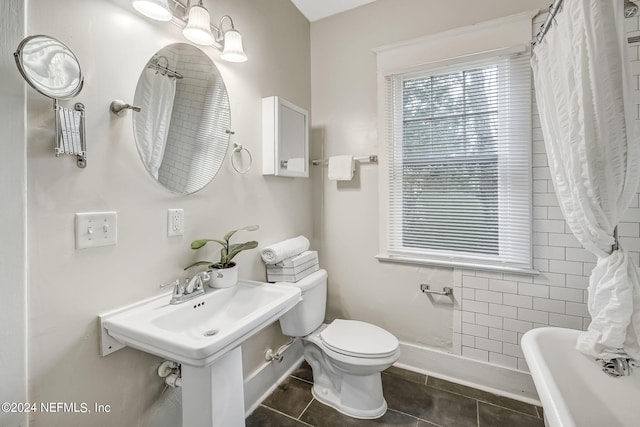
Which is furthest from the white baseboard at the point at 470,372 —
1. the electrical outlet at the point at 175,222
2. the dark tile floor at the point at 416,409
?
the electrical outlet at the point at 175,222

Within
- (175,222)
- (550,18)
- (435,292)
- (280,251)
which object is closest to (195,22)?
(175,222)

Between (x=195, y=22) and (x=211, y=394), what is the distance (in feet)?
4.82

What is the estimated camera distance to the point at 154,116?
46.0 inches

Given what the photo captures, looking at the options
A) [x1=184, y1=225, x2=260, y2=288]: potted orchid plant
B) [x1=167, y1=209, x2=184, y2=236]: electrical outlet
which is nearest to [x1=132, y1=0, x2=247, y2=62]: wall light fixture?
[x1=167, y1=209, x2=184, y2=236]: electrical outlet

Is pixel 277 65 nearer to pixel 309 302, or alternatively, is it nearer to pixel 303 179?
pixel 303 179

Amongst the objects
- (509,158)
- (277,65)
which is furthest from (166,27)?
(509,158)

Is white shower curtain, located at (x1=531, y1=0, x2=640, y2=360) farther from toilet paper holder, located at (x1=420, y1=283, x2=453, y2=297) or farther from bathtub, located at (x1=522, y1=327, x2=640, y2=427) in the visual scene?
toilet paper holder, located at (x1=420, y1=283, x2=453, y2=297)

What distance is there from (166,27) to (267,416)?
202 centimetres

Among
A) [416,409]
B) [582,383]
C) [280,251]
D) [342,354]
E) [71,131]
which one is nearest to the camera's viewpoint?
[71,131]

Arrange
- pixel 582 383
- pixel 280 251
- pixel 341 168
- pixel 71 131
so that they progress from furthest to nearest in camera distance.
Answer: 1. pixel 341 168
2. pixel 280 251
3. pixel 582 383
4. pixel 71 131

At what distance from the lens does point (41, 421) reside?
0.85 meters

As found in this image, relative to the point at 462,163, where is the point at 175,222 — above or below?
below

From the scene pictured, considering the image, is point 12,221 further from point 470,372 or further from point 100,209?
point 470,372

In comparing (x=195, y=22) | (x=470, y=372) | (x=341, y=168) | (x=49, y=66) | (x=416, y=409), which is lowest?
(x=416, y=409)
